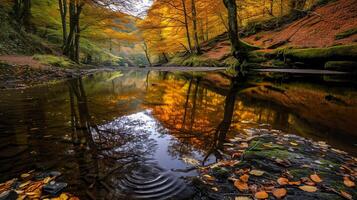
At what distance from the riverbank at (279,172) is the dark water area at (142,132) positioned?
0.68 feet

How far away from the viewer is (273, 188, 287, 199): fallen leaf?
1.70m

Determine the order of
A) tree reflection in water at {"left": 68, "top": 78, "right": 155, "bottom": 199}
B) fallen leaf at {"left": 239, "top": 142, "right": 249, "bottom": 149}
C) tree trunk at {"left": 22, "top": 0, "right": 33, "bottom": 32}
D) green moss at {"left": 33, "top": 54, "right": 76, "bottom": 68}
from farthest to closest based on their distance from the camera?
tree trunk at {"left": 22, "top": 0, "right": 33, "bottom": 32} → green moss at {"left": 33, "top": 54, "right": 76, "bottom": 68} → fallen leaf at {"left": 239, "top": 142, "right": 249, "bottom": 149} → tree reflection in water at {"left": 68, "top": 78, "right": 155, "bottom": 199}

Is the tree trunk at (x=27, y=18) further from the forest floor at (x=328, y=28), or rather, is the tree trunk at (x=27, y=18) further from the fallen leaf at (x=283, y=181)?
the fallen leaf at (x=283, y=181)

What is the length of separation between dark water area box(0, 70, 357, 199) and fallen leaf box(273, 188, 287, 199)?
684mm

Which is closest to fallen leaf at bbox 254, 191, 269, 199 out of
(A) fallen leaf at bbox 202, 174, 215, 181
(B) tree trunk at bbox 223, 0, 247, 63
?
(A) fallen leaf at bbox 202, 174, 215, 181

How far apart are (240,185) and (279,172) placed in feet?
1.54

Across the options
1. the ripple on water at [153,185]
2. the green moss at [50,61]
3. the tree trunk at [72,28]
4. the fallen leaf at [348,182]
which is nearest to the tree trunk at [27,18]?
the tree trunk at [72,28]

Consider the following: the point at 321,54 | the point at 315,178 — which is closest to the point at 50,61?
the point at 315,178

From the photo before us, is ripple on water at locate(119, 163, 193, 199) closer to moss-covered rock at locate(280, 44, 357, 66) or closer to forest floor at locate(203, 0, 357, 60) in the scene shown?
moss-covered rock at locate(280, 44, 357, 66)

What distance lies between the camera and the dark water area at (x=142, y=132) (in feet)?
6.78

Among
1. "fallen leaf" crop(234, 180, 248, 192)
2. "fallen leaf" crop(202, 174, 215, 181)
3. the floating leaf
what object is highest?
"fallen leaf" crop(234, 180, 248, 192)

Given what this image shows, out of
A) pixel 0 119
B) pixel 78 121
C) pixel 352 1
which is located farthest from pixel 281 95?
pixel 352 1

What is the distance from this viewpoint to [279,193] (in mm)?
1732

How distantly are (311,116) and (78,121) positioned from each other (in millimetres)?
4220
